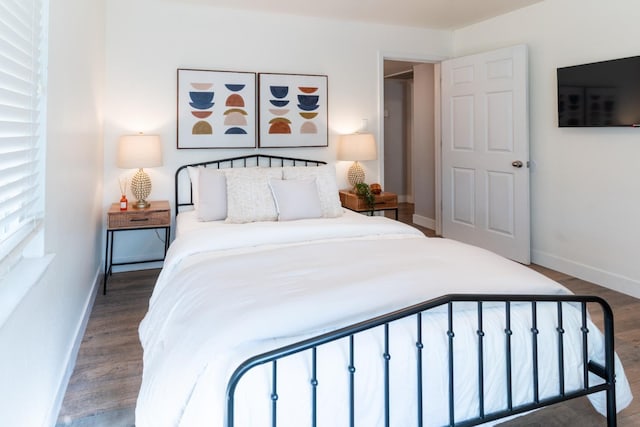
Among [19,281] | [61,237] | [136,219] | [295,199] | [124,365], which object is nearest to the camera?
[19,281]

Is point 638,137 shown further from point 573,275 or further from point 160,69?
point 160,69

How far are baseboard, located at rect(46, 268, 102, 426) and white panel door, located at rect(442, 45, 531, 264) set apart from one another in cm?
376

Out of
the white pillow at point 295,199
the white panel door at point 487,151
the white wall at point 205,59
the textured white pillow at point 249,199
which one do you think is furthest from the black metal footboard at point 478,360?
the white wall at point 205,59

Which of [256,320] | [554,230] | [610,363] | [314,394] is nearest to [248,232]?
[256,320]

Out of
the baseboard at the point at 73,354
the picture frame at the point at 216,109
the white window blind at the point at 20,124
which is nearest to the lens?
the white window blind at the point at 20,124

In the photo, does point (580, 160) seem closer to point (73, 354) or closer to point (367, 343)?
point (367, 343)

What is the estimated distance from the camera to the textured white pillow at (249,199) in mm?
3236

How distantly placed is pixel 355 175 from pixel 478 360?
3.18 m

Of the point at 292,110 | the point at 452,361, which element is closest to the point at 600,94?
the point at 292,110

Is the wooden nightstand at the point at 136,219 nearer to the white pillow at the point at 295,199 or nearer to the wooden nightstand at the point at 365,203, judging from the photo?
the white pillow at the point at 295,199

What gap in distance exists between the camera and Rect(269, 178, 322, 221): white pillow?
10.6 feet

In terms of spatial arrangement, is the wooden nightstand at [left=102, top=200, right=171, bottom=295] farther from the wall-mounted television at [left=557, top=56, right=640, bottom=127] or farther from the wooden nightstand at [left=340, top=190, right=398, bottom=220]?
the wall-mounted television at [left=557, top=56, right=640, bottom=127]

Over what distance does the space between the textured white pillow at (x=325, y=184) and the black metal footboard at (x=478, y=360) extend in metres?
1.92

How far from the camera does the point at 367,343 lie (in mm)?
1406
